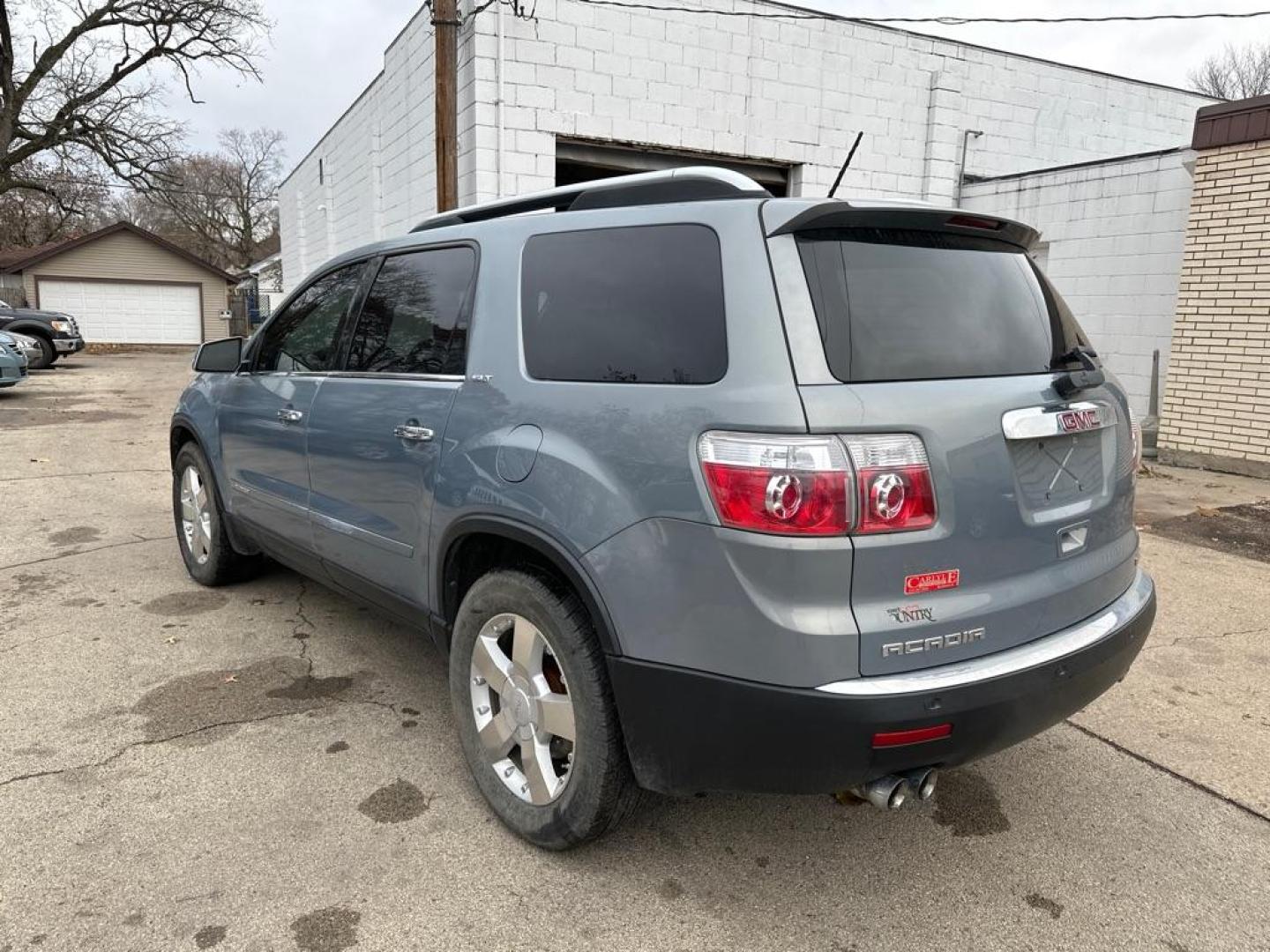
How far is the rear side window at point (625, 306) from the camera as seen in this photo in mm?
2221

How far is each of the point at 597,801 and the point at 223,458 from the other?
3.12 m

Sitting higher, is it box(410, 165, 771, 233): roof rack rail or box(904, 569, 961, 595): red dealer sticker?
box(410, 165, 771, 233): roof rack rail

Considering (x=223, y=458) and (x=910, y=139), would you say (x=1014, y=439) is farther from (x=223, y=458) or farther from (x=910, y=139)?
(x=910, y=139)

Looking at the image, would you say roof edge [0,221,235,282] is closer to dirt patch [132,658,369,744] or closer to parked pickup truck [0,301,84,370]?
parked pickup truck [0,301,84,370]

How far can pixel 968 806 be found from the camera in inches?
115

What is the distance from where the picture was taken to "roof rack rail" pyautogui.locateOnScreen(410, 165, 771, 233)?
241 centimetres

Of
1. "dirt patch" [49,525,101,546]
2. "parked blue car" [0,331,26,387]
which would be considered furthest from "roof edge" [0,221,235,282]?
"dirt patch" [49,525,101,546]

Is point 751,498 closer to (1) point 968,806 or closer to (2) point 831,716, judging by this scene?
(2) point 831,716

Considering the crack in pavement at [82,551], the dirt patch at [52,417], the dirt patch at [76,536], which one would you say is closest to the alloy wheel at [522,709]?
the crack in pavement at [82,551]

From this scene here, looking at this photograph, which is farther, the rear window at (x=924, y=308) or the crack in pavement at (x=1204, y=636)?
the crack in pavement at (x=1204, y=636)

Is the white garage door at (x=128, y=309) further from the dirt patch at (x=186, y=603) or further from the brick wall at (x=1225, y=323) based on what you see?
the brick wall at (x=1225, y=323)

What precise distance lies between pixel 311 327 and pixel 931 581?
3.01 meters

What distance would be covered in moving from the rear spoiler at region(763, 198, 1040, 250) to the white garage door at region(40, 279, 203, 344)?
3615cm

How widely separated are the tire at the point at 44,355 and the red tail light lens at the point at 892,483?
75.8ft
